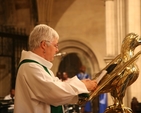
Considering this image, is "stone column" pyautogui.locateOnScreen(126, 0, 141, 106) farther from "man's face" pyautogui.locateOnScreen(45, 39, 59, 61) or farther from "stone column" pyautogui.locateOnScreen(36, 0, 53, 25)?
"stone column" pyautogui.locateOnScreen(36, 0, 53, 25)

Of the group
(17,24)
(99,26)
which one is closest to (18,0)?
(17,24)

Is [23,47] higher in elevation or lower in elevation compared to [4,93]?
higher

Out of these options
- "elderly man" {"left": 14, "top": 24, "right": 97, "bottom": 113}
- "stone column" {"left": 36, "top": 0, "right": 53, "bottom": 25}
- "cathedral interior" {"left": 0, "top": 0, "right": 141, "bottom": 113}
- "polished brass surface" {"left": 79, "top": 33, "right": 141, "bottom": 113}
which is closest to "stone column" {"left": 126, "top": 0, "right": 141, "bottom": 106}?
"polished brass surface" {"left": 79, "top": 33, "right": 141, "bottom": 113}

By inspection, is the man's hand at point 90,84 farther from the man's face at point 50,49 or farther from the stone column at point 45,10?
the stone column at point 45,10

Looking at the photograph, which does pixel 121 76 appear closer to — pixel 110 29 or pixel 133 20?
pixel 133 20

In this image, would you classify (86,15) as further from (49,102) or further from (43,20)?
(49,102)

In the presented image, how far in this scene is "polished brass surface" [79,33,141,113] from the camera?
2664mm

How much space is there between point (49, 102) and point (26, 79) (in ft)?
0.78

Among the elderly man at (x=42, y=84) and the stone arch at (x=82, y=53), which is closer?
A: the elderly man at (x=42, y=84)

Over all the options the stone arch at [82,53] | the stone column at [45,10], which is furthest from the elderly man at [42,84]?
the stone column at [45,10]

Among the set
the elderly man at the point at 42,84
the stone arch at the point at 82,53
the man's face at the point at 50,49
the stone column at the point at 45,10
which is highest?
the stone column at the point at 45,10

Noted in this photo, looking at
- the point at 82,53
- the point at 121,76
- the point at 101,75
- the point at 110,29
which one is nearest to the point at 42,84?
the point at 101,75

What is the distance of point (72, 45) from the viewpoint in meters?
13.4

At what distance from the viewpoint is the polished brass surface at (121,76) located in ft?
8.74
